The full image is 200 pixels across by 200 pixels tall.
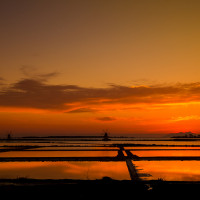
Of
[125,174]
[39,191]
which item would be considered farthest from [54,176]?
[39,191]

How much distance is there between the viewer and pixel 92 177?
14062mm

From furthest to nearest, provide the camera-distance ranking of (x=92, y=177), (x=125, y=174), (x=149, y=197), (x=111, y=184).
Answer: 1. (x=125, y=174)
2. (x=92, y=177)
3. (x=111, y=184)
4. (x=149, y=197)

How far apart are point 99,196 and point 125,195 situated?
95 cm

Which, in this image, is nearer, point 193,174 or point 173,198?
point 173,198

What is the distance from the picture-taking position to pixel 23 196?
349 inches

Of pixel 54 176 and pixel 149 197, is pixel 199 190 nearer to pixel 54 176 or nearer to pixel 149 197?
pixel 149 197

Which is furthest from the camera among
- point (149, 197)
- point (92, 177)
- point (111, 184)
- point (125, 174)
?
point (125, 174)

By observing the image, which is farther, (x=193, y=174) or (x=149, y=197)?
(x=193, y=174)

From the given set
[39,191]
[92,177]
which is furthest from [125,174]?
[39,191]

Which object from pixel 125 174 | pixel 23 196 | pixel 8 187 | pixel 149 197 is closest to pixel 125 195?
pixel 149 197

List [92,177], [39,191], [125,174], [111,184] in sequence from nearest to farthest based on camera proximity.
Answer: [39,191], [111,184], [92,177], [125,174]

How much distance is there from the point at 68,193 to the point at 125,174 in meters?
6.32

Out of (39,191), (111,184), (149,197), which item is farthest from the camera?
(111,184)

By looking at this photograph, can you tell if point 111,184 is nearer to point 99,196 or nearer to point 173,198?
point 99,196
